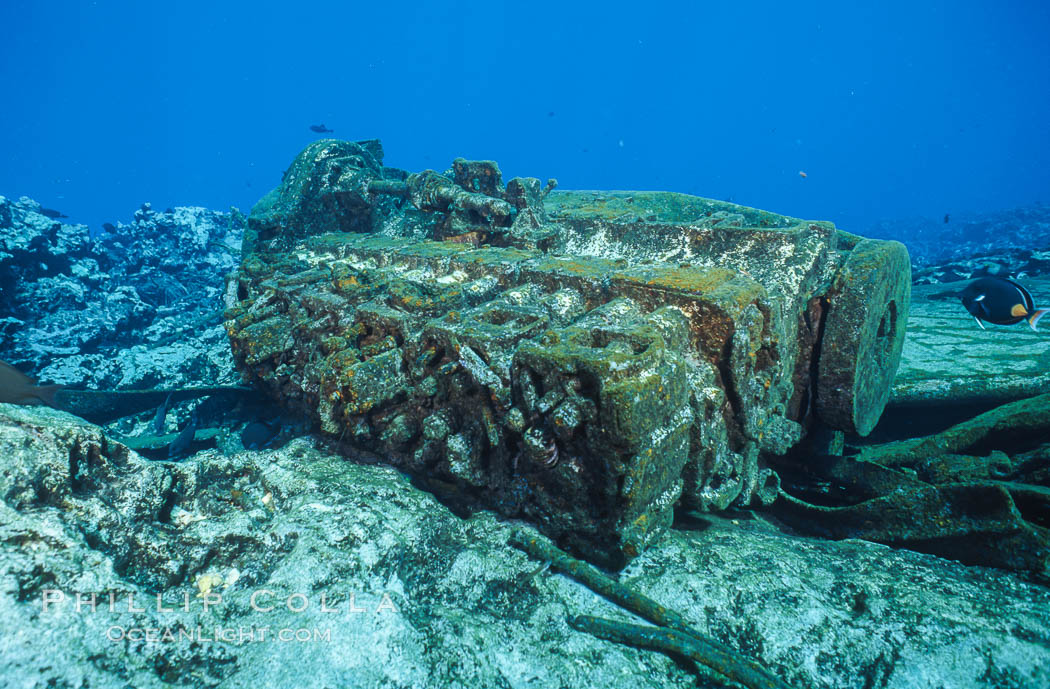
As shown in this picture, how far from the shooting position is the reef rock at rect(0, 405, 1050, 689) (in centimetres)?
166

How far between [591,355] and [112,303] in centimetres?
1043

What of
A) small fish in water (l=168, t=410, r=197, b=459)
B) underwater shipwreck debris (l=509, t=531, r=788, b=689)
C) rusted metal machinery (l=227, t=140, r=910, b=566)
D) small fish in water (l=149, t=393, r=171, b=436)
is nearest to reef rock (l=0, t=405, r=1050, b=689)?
underwater shipwreck debris (l=509, t=531, r=788, b=689)

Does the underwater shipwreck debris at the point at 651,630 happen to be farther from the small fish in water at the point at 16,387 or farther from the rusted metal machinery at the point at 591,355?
the small fish in water at the point at 16,387

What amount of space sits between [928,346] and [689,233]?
3.38 metres

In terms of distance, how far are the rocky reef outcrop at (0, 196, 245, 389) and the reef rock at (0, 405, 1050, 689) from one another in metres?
4.84

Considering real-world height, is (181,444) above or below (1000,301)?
below

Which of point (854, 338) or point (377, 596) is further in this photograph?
point (854, 338)

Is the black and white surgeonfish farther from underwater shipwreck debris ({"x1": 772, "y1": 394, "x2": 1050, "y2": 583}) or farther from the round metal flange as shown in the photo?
the round metal flange

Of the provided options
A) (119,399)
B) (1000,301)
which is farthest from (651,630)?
(119,399)

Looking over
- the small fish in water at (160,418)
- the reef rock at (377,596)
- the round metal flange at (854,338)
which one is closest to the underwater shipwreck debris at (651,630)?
the reef rock at (377,596)

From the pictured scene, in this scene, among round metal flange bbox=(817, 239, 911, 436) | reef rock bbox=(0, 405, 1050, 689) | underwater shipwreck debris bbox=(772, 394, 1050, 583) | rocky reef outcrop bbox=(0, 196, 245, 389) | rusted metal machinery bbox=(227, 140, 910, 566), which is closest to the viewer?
reef rock bbox=(0, 405, 1050, 689)

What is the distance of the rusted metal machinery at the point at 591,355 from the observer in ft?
7.25

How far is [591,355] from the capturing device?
208 cm

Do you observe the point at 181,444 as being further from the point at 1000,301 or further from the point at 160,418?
the point at 1000,301
